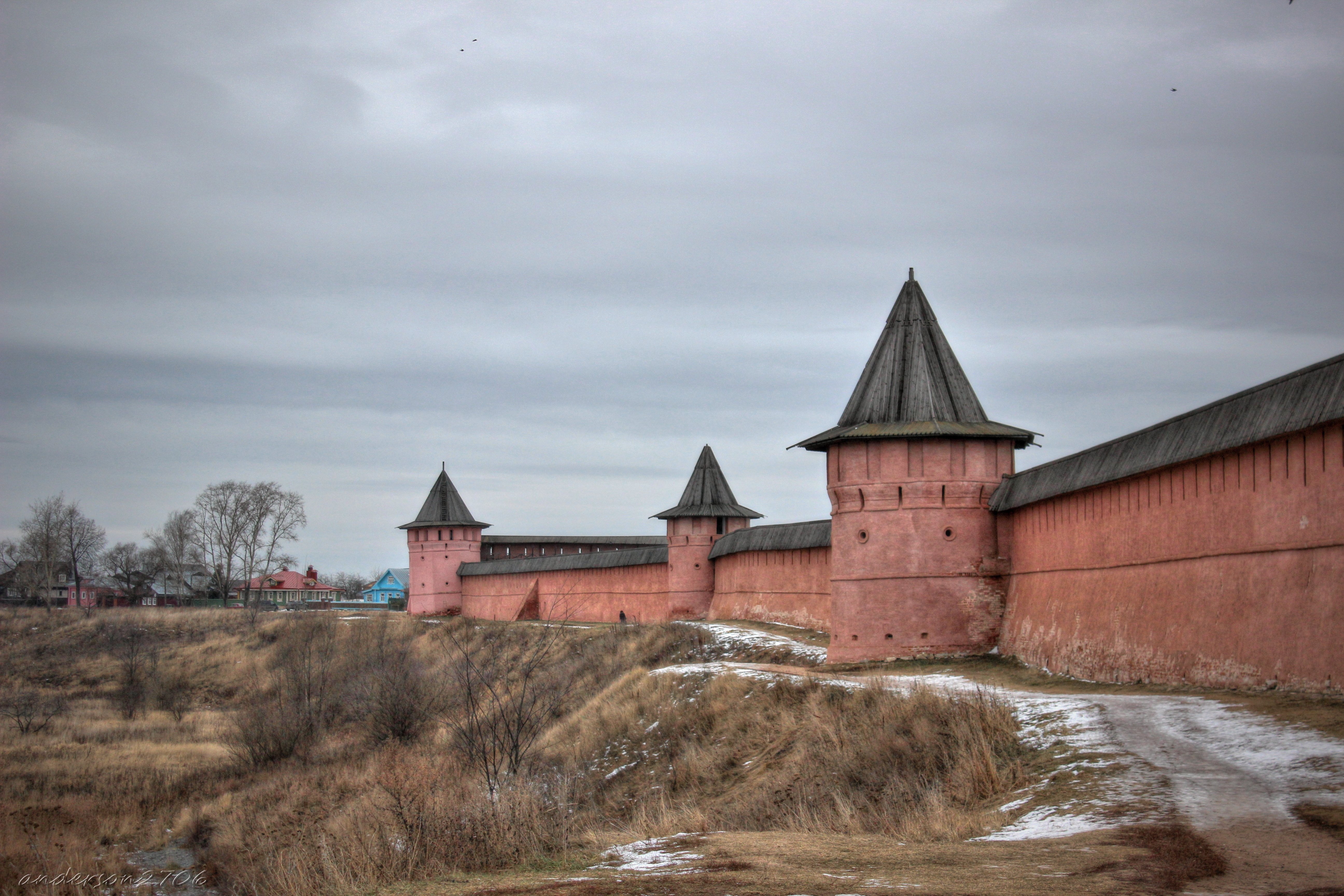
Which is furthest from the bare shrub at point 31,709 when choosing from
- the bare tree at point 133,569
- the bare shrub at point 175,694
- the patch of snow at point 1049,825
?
the bare tree at point 133,569

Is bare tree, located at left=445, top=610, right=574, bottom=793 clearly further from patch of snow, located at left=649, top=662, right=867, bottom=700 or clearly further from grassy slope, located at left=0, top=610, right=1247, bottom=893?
patch of snow, located at left=649, top=662, right=867, bottom=700

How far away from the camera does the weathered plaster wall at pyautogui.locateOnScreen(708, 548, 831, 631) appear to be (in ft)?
83.6

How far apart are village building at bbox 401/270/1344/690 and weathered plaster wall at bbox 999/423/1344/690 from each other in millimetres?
25

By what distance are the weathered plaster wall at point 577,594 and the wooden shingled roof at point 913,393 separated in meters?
14.5

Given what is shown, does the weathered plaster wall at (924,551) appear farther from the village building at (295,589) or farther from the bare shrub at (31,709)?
the village building at (295,589)

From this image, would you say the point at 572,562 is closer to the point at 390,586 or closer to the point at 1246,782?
the point at 1246,782

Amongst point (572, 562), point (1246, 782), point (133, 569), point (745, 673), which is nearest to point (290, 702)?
point (572, 562)

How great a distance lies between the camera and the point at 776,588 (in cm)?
2833

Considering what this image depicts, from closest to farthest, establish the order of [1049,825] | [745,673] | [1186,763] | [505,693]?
1. [1049,825]
2. [1186,763]
3. [745,673]
4. [505,693]

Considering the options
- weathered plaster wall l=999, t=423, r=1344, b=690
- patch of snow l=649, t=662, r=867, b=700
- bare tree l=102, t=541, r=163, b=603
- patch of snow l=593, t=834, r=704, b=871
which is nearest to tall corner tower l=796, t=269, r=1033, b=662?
weathered plaster wall l=999, t=423, r=1344, b=690

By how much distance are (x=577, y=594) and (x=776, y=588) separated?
Result: 1453cm

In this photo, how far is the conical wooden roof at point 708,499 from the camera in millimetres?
35000

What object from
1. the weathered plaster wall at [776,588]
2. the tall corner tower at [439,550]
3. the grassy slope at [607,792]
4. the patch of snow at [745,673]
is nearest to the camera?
the grassy slope at [607,792]

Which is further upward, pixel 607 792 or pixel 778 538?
pixel 778 538
